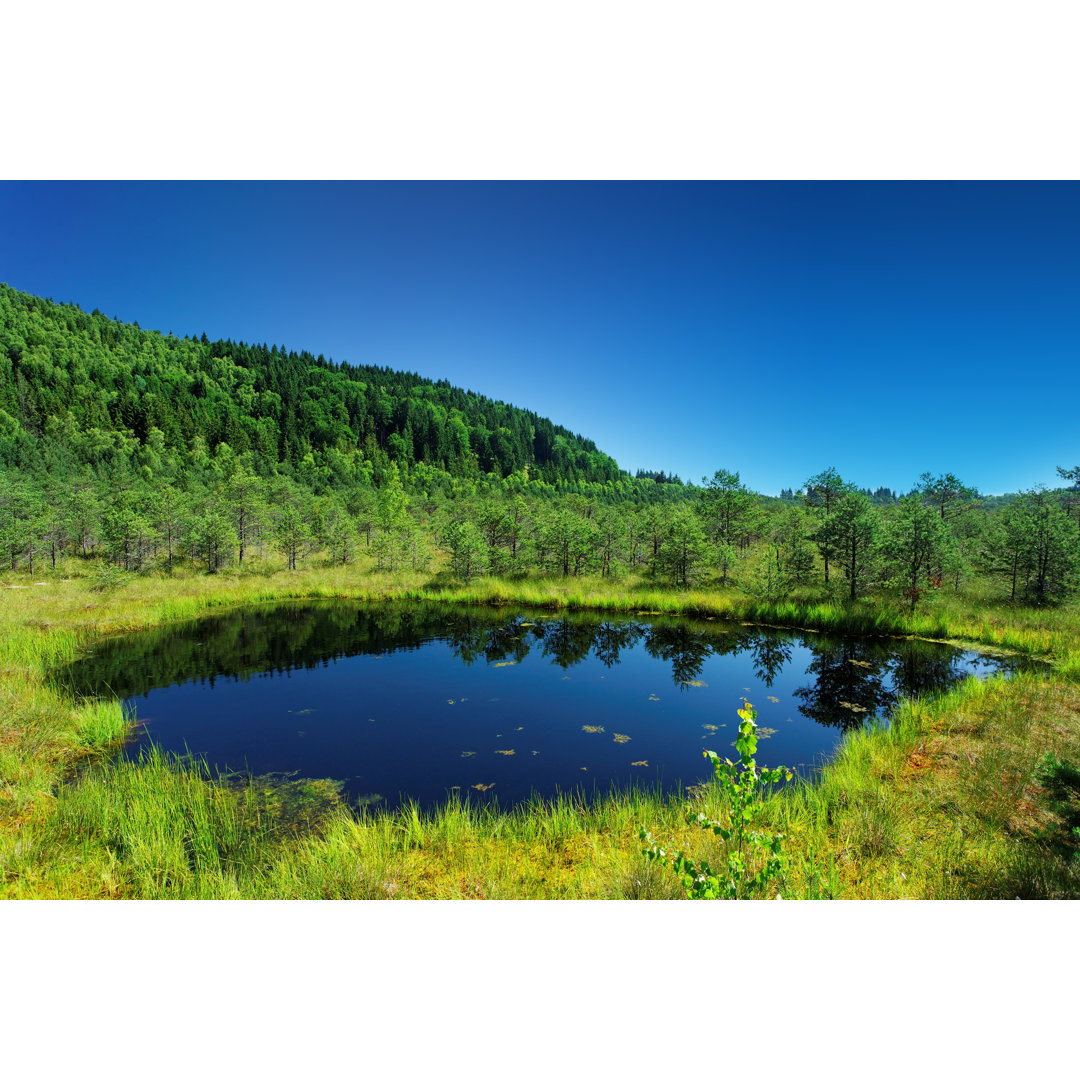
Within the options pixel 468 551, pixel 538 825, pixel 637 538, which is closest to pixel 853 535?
pixel 637 538

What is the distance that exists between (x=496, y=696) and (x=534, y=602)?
40.2 ft

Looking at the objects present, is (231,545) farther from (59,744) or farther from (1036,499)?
(1036,499)

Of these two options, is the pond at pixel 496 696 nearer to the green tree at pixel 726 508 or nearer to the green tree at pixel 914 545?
the green tree at pixel 914 545

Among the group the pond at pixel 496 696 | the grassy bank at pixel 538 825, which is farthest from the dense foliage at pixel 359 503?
the grassy bank at pixel 538 825

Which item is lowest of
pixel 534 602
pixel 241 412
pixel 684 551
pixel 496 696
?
pixel 496 696

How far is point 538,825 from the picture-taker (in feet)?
20.1

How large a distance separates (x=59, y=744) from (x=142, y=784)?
133 inches

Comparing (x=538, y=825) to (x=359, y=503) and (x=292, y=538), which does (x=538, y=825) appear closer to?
(x=292, y=538)

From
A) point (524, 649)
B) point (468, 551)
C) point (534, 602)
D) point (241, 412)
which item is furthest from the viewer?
point (241, 412)

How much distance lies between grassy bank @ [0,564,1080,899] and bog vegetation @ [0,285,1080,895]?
4 centimetres

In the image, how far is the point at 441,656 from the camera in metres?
15.3

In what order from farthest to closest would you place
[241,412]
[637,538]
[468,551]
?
1. [241,412]
2. [637,538]
3. [468,551]

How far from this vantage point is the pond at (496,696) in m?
8.28
